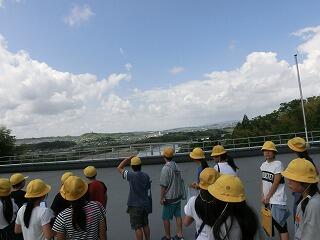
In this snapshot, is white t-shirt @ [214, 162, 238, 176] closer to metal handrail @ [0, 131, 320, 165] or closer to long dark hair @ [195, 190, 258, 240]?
long dark hair @ [195, 190, 258, 240]

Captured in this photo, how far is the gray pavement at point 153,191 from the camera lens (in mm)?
7441

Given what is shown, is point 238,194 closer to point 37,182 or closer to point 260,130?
point 37,182

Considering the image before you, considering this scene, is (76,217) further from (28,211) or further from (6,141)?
(6,141)

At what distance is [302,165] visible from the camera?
3092mm

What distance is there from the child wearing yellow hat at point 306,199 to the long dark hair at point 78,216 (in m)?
1.88

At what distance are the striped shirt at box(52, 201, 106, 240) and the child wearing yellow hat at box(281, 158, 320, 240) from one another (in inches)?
70.6

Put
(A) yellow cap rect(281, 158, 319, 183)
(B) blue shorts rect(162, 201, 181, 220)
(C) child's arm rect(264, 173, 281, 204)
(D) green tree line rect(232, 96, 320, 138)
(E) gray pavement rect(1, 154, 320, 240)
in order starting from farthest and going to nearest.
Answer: (D) green tree line rect(232, 96, 320, 138)
(E) gray pavement rect(1, 154, 320, 240)
(B) blue shorts rect(162, 201, 181, 220)
(C) child's arm rect(264, 173, 281, 204)
(A) yellow cap rect(281, 158, 319, 183)

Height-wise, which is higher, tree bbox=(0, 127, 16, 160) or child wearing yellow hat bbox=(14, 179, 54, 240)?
tree bbox=(0, 127, 16, 160)

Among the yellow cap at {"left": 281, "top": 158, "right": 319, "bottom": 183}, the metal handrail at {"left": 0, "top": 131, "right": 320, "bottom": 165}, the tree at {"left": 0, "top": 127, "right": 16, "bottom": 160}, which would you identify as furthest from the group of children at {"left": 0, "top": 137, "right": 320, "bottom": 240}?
the tree at {"left": 0, "top": 127, "right": 16, "bottom": 160}

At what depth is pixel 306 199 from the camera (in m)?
2.96

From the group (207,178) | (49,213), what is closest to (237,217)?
(207,178)

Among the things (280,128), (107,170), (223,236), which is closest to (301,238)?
(223,236)

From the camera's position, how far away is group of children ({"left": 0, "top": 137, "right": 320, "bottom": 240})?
8.26 feet

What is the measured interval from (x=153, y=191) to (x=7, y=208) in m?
7.66
